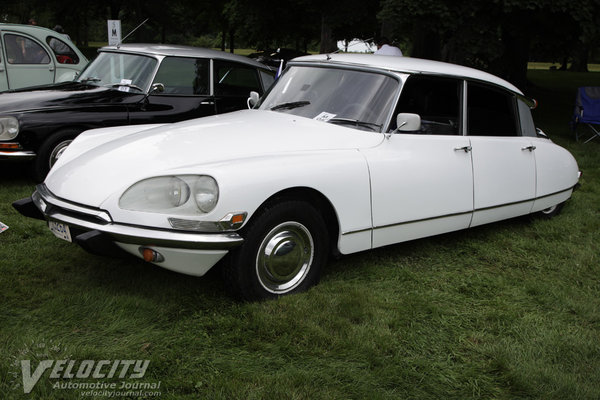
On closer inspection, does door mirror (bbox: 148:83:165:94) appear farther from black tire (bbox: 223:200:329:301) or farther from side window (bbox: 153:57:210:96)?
black tire (bbox: 223:200:329:301)

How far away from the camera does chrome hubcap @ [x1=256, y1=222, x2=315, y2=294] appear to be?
3455 mm

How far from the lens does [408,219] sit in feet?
13.5

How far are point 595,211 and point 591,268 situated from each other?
6.52 feet

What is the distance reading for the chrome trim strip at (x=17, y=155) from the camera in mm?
5867

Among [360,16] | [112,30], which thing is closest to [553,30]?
[360,16]

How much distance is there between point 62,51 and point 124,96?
401 centimetres

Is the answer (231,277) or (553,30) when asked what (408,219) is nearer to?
(231,277)

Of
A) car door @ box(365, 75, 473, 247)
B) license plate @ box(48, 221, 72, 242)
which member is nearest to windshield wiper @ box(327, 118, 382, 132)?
car door @ box(365, 75, 473, 247)

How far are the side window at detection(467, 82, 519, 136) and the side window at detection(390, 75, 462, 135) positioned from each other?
148mm

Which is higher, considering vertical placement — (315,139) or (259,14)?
(259,14)

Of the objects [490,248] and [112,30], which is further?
[112,30]

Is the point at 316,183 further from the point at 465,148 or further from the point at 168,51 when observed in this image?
the point at 168,51

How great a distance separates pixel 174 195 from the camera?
3191 millimetres

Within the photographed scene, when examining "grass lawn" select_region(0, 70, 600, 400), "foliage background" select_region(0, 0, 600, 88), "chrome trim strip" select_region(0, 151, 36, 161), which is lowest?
"grass lawn" select_region(0, 70, 600, 400)
